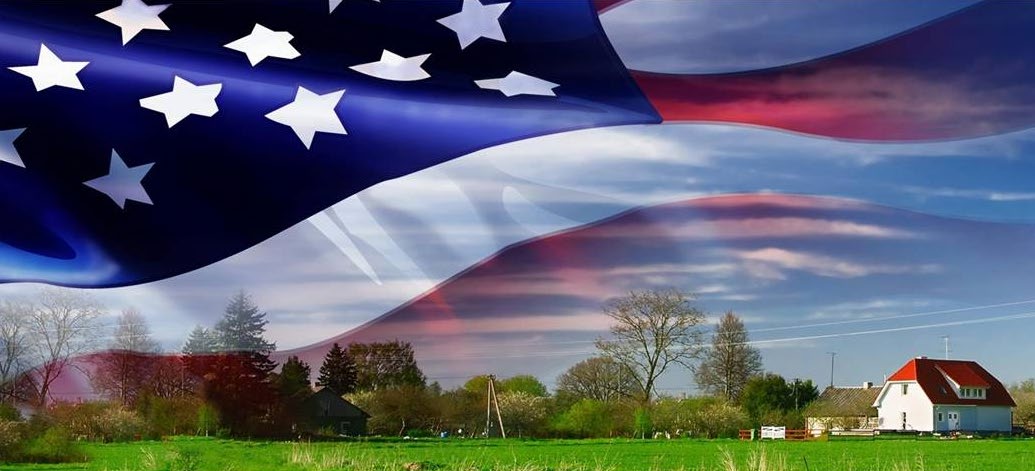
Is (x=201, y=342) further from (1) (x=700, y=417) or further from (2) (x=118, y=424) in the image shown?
(1) (x=700, y=417)

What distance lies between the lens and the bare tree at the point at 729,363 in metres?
7.48

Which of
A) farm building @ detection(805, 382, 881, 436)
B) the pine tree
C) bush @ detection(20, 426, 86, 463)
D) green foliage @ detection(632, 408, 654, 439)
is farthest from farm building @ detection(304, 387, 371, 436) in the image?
farm building @ detection(805, 382, 881, 436)

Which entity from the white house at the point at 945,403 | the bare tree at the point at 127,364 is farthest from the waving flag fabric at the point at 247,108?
the white house at the point at 945,403

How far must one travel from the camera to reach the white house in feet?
36.0

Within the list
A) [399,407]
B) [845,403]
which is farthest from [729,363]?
[845,403]

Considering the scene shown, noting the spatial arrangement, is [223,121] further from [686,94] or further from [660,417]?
[660,417]

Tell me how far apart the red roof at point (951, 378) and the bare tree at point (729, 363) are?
1.21 meters

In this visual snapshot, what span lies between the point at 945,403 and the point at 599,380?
7.76 m

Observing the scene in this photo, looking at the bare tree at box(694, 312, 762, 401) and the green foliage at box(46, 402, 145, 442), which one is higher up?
the bare tree at box(694, 312, 762, 401)

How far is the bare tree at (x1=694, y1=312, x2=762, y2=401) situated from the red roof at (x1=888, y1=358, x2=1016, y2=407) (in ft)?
3.95

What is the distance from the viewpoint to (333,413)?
7922 millimetres

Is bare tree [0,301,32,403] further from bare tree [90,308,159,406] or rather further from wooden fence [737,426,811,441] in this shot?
wooden fence [737,426,811,441]

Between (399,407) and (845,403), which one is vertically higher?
(845,403)

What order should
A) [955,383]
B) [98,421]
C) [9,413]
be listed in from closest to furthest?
[9,413]
[98,421]
[955,383]
